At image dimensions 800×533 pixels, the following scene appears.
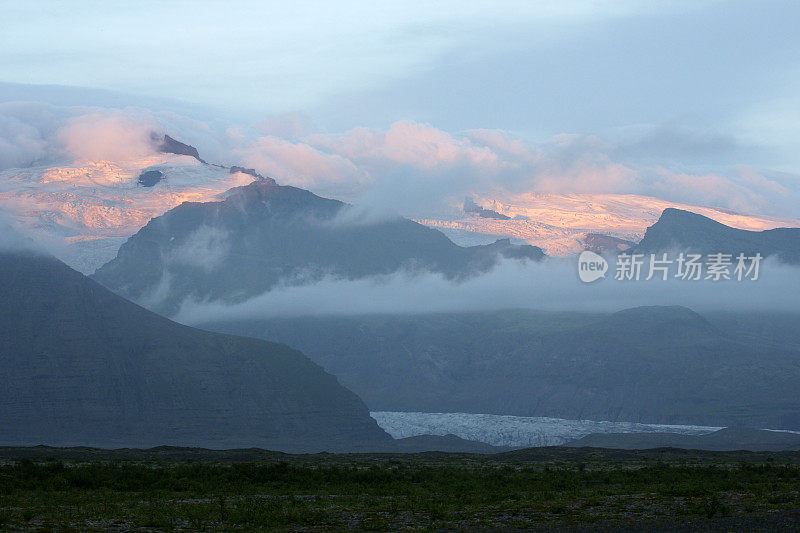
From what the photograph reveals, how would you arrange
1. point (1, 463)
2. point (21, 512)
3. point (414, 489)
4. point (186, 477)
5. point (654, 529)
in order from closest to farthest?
point (654, 529) < point (21, 512) < point (414, 489) < point (186, 477) < point (1, 463)

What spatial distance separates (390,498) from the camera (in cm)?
7075

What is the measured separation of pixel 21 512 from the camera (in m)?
58.6

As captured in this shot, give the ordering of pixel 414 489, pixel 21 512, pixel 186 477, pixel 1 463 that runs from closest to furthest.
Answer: pixel 21 512 < pixel 414 489 < pixel 186 477 < pixel 1 463

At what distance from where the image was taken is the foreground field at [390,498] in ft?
185

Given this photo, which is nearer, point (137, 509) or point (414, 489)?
point (137, 509)

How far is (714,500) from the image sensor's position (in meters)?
60.5

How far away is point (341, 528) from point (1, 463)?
5386 centimetres

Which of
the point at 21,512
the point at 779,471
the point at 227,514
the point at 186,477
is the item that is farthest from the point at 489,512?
the point at 779,471

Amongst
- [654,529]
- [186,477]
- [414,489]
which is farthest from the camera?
[186,477]

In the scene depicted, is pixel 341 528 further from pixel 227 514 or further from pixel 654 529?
pixel 654 529

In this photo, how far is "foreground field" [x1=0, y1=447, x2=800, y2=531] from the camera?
5644cm

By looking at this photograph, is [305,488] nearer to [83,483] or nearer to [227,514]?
[83,483]

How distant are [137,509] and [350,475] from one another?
31.1 m

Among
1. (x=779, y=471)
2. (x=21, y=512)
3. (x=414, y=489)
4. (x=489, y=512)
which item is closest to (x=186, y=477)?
(x=414, y=489)
